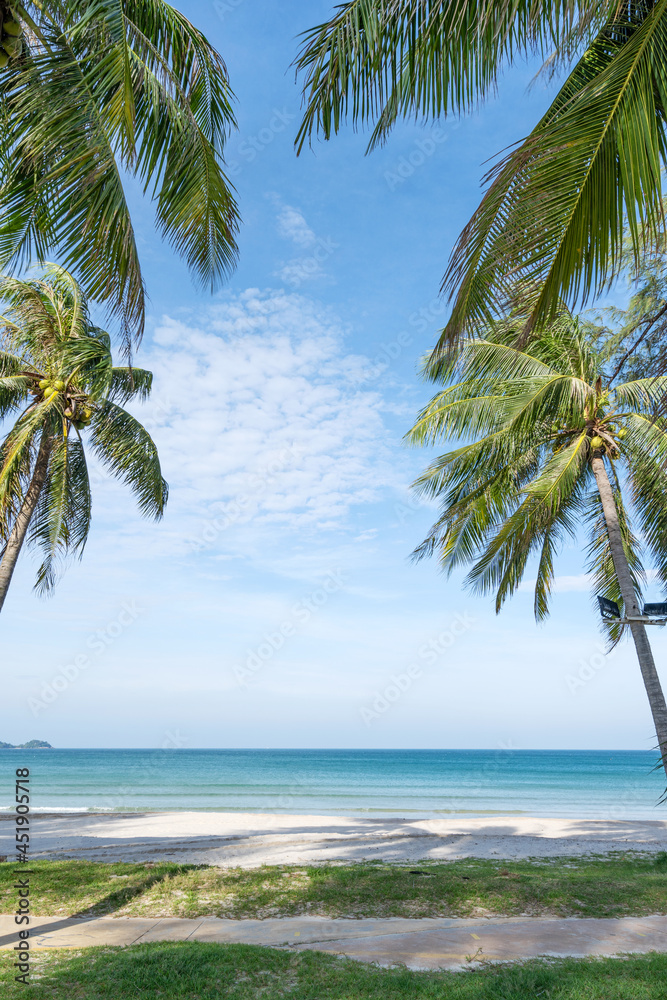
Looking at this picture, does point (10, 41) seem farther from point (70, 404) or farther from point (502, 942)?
point (70, 404)

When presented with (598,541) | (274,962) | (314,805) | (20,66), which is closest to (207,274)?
(20,66)

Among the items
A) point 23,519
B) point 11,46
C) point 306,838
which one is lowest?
point 306,838

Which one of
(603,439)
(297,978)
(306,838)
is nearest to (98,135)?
(297,978)

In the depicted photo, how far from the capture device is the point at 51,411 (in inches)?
371

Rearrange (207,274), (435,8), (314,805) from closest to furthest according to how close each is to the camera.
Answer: (435,8), (207,274), (314,805)

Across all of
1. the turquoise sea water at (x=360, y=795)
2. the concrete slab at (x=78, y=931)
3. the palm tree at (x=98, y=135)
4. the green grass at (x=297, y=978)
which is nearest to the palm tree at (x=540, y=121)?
the palm tree at (x=98, y=135)

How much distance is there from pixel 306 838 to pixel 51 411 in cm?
904

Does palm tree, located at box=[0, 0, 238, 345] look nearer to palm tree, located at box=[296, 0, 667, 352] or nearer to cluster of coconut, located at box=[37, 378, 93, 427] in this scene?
palm tree, located at box=[296, 0, 667, 352]

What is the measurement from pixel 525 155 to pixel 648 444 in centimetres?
656

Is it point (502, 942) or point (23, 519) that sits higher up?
point (23, 519)

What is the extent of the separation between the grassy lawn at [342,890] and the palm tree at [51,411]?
152 inches

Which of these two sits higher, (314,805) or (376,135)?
(376,135)

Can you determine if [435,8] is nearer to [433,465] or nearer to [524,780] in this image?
[433,465]

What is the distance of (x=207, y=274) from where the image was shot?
472 cm
